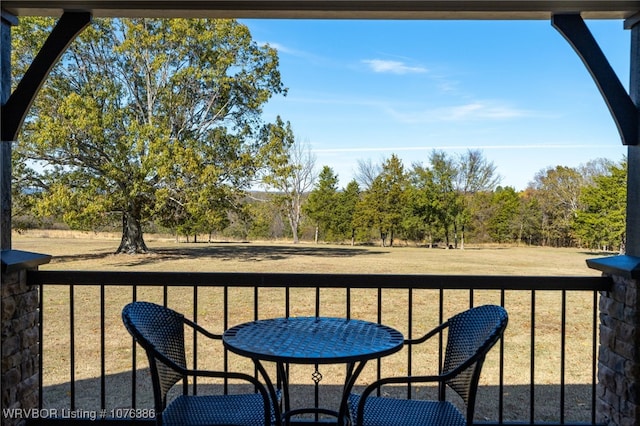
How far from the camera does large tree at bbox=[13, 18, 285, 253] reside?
53.4ft

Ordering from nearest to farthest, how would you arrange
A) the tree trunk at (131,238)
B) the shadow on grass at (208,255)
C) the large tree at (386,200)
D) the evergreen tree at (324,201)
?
the shadow on grass at (208,255)
the tree trunk at (131,238)
the evergreen tree at (324,201)
the large tree at (386,200)

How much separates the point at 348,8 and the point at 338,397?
11.3 ft

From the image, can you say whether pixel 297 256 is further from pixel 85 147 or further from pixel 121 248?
pixel 85 147

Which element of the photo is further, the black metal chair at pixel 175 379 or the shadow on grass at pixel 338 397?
the shadow on grass at pixel 338 397

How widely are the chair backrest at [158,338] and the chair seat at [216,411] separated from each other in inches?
2.7

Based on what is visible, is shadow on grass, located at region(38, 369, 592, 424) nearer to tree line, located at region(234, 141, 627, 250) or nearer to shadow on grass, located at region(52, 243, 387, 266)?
shadow on grass, located at region(52, 243, 387, 266)

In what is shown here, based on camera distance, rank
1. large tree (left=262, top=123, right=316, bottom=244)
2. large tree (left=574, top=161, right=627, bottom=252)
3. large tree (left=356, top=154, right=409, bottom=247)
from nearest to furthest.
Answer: large tree (left=262, top=123, right=316, bottom=244) → large tree (left=574, top=161, right=627, bottom=252) → large tree (left=356, top=154, right=409, bottom=247)

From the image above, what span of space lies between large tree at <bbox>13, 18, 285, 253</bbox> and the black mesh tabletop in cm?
1491

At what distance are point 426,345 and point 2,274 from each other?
244 inches

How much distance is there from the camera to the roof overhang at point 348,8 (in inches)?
101

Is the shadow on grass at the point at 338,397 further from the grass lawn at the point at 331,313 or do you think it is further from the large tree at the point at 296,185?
the large tree at the point at 296,185

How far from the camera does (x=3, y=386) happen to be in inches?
92.5

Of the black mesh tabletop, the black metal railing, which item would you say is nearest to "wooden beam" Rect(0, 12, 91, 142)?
the black metal railing

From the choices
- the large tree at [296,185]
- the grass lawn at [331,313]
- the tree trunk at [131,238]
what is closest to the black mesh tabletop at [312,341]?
the grass lawn at [331,313]
